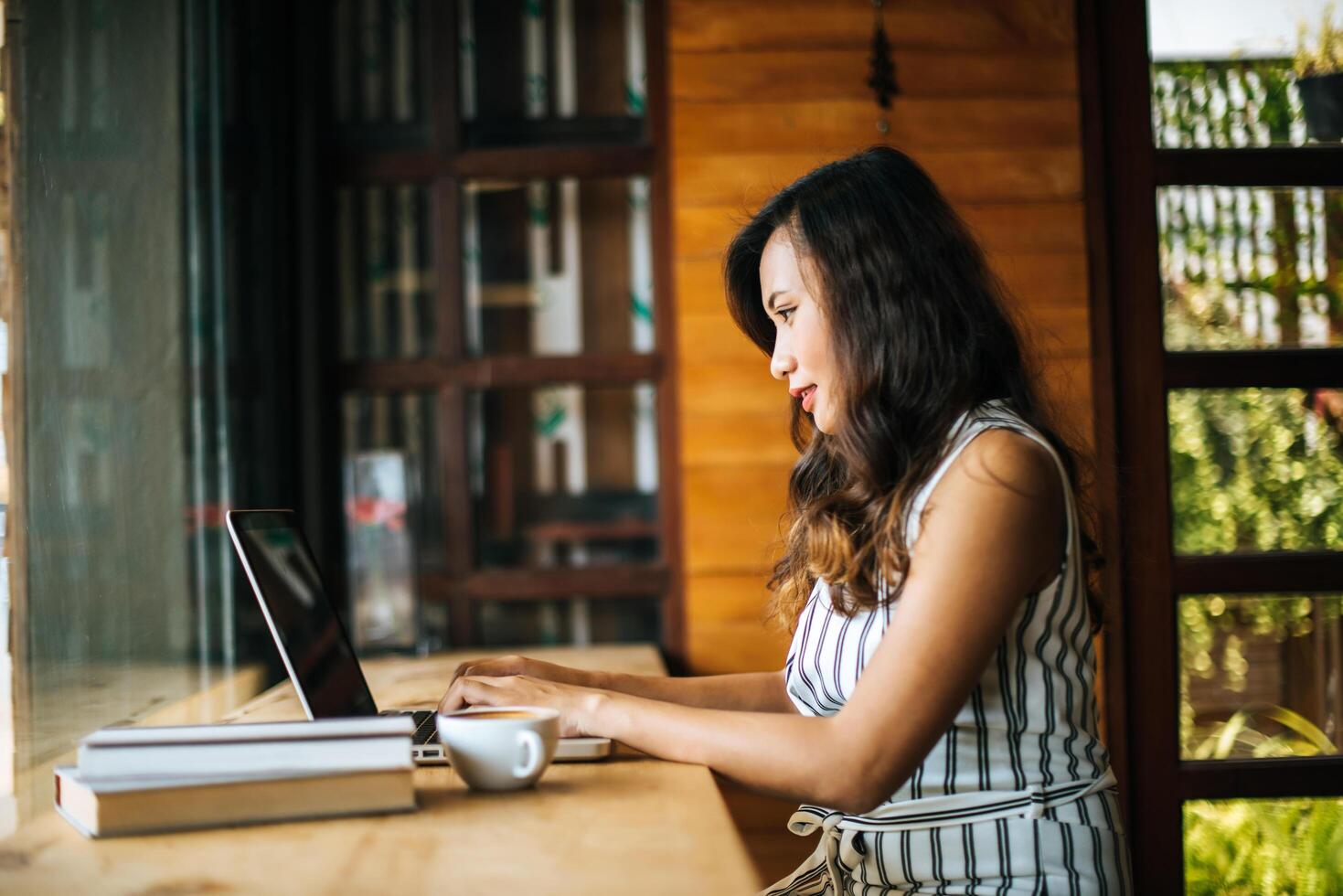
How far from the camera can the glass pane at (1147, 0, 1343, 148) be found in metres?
2.40

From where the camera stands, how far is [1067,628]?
44.9 inches

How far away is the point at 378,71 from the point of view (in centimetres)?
244

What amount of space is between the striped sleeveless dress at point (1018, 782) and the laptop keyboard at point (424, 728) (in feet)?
1.50

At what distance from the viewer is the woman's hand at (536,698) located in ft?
3.81

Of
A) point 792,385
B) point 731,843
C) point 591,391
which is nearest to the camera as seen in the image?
point 731,843

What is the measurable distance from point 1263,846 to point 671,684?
1.57 meters

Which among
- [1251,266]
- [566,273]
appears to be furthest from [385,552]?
[1251,266]

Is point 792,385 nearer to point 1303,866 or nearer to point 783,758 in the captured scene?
point 783,758

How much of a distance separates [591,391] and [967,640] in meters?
1.50

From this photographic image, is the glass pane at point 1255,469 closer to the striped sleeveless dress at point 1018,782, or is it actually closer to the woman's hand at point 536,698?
the striped sleeveless dress at point 1018,782

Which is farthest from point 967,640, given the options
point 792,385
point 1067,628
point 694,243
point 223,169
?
point 223,169

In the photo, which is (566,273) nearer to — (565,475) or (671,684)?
(565,475)

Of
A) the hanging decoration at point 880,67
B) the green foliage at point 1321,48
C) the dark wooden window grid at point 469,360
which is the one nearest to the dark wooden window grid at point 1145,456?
the green foliage at point 1321,48

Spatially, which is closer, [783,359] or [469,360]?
[783,359]
